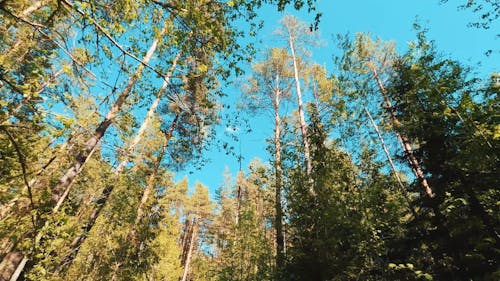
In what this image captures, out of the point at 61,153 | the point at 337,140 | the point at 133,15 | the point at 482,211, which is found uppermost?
the point at 337,140

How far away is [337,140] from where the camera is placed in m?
7.41

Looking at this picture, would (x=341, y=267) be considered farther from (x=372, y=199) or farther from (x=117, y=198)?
(x=117, y=198)

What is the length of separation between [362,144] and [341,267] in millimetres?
3782

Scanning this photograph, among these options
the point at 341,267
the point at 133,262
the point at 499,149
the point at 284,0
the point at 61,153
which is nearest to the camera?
the point at 61,153

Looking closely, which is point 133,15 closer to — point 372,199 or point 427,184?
point 372,199

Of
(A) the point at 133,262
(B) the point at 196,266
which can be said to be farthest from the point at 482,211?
(B) the point at 196,266

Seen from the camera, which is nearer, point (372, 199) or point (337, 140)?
point (372, 199)

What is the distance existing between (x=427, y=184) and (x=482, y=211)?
362 cm

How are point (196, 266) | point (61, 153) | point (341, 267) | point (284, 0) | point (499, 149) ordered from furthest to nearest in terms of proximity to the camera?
point (196, 266)
point (341, 267)
point (499, 149)
point (284, 0)
point (61, 153)

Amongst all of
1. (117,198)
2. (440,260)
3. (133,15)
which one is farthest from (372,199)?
(117,198)

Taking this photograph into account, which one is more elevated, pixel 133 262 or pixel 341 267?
pixel 133 262

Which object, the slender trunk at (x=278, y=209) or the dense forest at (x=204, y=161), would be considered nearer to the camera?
the dense forest at (x=204, y=161)

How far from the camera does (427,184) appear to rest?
947 cm

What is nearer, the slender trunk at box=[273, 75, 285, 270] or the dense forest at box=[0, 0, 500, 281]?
the dense forest at box=[0, 0, 500, 281]
